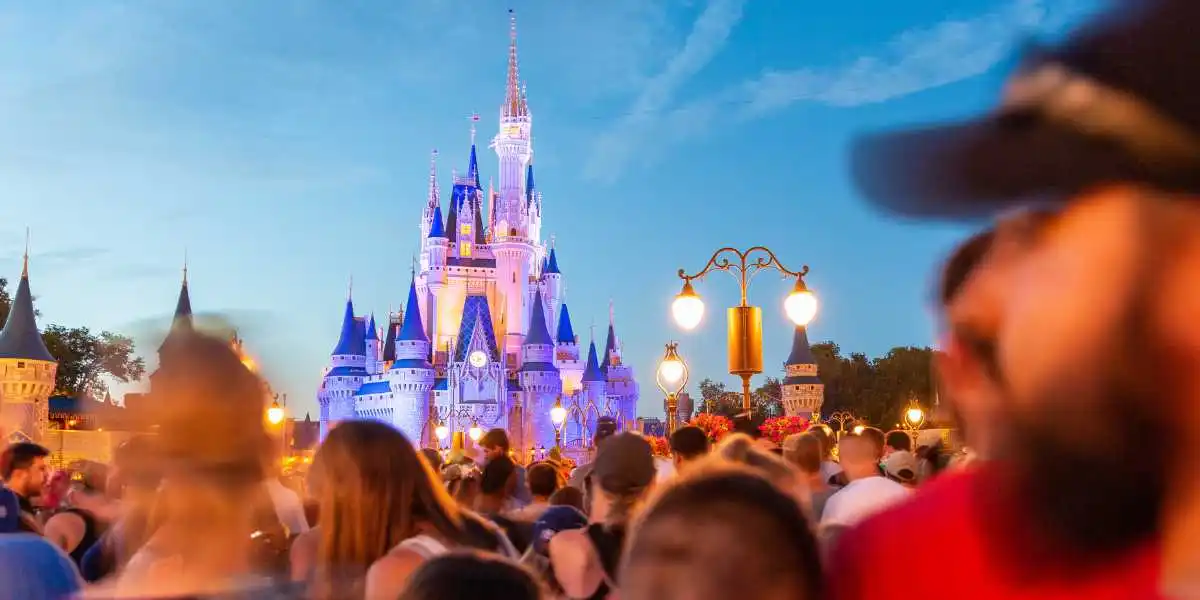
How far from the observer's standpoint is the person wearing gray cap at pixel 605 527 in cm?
423

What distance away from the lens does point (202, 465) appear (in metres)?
2.77

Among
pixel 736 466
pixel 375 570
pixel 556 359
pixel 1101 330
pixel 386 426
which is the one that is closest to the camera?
pixel 1101 330

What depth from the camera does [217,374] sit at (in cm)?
275

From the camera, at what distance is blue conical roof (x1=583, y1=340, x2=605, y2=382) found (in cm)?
7056

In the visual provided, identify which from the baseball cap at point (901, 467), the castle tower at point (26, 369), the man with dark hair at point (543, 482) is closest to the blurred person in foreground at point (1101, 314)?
the man with dark hair at point (543, 482)

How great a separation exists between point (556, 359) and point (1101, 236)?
72.2 metres

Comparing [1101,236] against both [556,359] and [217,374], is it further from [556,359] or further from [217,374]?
[556,359]

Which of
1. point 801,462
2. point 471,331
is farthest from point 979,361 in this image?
point 471,331

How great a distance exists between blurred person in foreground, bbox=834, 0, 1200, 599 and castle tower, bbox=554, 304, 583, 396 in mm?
70237

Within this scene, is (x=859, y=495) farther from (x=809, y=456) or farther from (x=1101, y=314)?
(x=1101, y=314)

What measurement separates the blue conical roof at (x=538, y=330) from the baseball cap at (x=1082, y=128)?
66.4 meters

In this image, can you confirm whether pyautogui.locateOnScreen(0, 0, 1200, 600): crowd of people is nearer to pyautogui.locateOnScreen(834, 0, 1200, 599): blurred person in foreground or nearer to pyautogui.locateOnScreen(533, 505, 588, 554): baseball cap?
pyautogui.locateOnScreen(834, 0, 1200, 599): blurred person in foreground

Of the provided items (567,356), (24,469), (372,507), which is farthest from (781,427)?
(567,356)

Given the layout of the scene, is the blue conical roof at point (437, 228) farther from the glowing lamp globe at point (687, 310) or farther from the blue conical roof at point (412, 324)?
the glowing lamp globe at point (687, 310)
